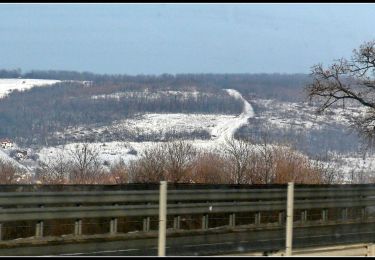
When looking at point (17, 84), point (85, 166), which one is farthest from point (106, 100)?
point (85, 166)

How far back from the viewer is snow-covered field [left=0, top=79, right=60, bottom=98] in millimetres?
60219

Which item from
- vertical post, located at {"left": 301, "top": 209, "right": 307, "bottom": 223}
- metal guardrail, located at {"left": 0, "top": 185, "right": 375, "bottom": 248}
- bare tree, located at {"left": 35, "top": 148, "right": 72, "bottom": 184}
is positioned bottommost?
bare tree, located at {"left": 35, "top": 148, "right": 72, "bottom": 184}

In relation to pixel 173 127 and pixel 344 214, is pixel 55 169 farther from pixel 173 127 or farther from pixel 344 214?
pixel 344 214

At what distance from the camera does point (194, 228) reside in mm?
16141

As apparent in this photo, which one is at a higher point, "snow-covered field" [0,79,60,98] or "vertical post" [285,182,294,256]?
"snow-covered field" [0,79,60,98]

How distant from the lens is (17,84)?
2405 inches

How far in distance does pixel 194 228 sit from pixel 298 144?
38.2 metres

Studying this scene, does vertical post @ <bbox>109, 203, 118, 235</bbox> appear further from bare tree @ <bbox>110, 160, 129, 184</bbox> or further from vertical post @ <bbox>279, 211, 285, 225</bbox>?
bare tree @ <bbox>110, 160, 129, 184</bbox>

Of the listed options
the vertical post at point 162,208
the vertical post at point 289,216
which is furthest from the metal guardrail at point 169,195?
the vertical post at point 162,208

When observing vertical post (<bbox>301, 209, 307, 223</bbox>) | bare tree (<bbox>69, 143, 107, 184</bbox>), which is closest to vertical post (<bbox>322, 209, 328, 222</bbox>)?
vertical post (<bbox>301, 209, 307, 223</bbox>)

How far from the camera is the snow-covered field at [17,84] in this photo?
60.2m

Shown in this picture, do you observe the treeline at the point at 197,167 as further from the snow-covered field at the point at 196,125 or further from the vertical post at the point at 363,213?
the vertical post at the point at 363,213

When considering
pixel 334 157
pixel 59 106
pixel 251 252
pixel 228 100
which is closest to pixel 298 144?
pixel 334 157

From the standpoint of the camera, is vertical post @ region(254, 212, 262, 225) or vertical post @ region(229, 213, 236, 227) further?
vertical post @ region(254, 212, 262, 225)
